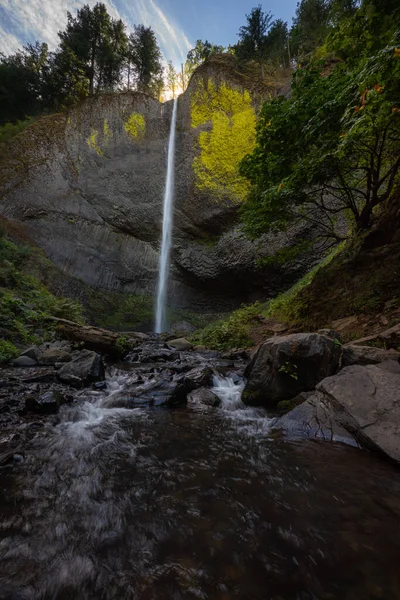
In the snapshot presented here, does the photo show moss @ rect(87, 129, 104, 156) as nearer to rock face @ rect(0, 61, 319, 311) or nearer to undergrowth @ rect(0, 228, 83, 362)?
rock face @ rect(0, 61, 319, 311)

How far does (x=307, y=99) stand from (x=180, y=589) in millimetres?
6906

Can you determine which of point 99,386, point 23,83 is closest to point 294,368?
point 99,386

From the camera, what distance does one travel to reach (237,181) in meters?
18.4

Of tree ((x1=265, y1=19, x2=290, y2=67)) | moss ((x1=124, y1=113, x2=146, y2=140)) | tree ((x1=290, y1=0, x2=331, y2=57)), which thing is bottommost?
moss ((x1=124, y1=113, x2=146, y2=140))

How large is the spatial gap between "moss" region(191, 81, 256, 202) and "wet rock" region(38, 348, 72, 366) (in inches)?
608

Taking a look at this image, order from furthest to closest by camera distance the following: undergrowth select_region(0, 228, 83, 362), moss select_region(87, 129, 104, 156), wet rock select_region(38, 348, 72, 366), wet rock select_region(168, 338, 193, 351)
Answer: moss select_region(87, 129, 104, 156) < wet rock select_region(168, 338, 193, 351) < undergrowth select_region(0, 228, 83, 362) < wet rock select_region(38, 348, 72, 366)

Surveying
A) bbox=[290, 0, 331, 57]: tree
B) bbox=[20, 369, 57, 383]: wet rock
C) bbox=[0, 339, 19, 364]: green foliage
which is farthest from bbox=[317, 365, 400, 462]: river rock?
bbox=[290, 0, 331, 57]: tree

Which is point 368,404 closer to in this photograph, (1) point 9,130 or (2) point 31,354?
(2) point 31,354

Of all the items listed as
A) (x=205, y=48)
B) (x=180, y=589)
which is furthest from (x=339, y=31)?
(x=205, y=48)

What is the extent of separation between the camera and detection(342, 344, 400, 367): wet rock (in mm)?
3480

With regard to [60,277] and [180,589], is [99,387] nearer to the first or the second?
[180,589]

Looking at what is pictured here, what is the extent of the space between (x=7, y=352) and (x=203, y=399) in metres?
4.38

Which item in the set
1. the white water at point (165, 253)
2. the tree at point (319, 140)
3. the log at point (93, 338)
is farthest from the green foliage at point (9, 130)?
the tree at point (319, 140)

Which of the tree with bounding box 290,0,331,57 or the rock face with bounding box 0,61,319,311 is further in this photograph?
the tree with bounding box 290,0,331,57
